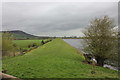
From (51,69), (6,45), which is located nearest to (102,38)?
(51,69)

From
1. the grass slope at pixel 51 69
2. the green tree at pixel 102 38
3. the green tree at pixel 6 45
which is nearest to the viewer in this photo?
the grass slope at pixel 51 69

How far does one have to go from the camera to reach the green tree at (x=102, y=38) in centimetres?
2025

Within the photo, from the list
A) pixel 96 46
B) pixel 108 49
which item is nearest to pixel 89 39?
pixel 96 46

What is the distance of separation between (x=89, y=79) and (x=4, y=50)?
919 inches

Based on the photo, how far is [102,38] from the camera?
67.2 ft

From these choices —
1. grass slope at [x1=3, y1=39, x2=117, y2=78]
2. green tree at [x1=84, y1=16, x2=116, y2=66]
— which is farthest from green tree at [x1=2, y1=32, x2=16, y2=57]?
green tree at [x1=84, y1=16, x2=116, y2=66]

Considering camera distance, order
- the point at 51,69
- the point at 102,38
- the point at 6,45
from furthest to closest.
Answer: the point at 6,45 → the point at 102,38 → the point at 51,69

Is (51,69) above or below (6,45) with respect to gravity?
below

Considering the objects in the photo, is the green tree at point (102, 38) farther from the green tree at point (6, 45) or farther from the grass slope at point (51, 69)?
the green tree at point (6, 45)

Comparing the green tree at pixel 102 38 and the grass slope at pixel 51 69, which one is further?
the green tree at pixel 102 38

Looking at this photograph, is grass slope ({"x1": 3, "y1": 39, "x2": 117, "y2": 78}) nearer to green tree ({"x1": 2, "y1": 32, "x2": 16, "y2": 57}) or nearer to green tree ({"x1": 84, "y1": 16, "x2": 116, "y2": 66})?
green tree ({"x1": 84, "y1": 16, "x2": 116, "y2": 66})

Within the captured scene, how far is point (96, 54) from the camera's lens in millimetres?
21156

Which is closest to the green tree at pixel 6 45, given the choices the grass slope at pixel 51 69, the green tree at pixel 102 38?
the grass slope at pixel 51 69

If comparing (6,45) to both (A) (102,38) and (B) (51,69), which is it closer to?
(B) (51,69)
